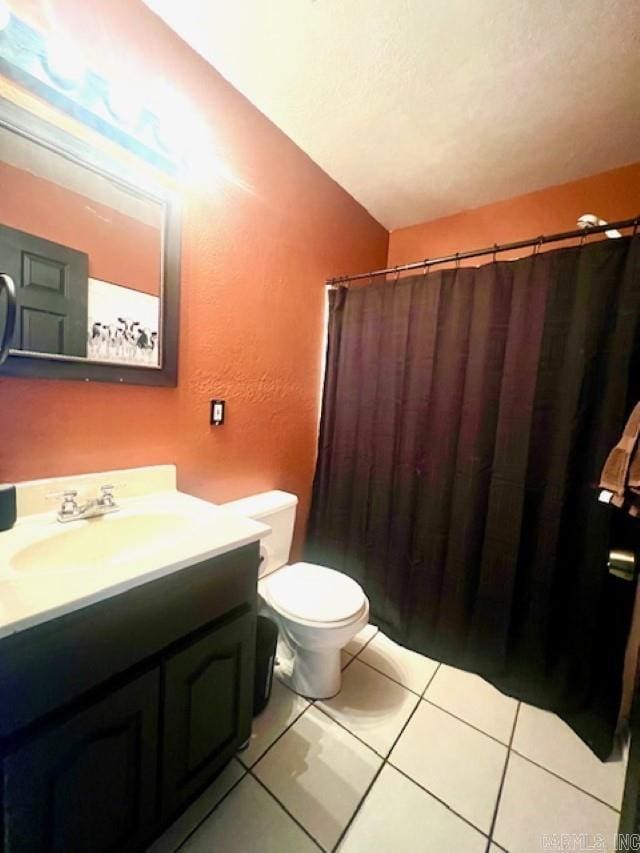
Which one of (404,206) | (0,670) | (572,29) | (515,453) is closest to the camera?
(0,670)

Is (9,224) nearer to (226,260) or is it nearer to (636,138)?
(226,260)

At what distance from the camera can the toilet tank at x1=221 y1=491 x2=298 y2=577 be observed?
140 cm

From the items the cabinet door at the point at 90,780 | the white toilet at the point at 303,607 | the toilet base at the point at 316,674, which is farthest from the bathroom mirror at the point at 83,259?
the toilet base at the point at 316,674

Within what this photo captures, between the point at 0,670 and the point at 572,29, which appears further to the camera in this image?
the point at 572,29

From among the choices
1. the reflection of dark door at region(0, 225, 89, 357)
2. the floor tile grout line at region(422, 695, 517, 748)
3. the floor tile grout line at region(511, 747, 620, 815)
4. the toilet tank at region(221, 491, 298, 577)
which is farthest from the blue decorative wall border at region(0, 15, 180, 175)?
the floor tile grout line at region(511, 747, 620, 815)

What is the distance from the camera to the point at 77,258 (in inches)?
38.0

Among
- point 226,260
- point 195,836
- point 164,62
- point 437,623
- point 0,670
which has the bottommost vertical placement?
point 195,836

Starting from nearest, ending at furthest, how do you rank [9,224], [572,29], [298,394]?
[9,224]
[572,29]
[298,394]

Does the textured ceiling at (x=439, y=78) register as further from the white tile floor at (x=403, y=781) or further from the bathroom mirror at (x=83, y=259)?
the white tile floor at (x=403, y=781)

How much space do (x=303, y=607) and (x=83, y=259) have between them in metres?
1.32

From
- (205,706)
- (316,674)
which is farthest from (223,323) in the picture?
(316,674)

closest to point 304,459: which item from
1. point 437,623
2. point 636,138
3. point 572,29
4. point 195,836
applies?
point 437,623

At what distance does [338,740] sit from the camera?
1.13 meters

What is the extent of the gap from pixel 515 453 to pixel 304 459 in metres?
1.03
